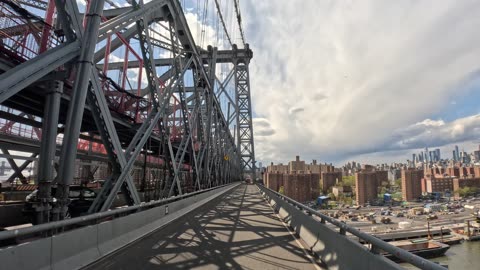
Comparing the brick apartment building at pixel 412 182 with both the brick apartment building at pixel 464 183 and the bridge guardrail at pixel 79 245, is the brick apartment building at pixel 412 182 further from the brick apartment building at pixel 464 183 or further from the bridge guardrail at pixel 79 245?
the bridge guardrail at pixel 79 245

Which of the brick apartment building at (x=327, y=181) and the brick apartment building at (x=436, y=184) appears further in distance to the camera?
the brick apartment building at (x=327, y=181)

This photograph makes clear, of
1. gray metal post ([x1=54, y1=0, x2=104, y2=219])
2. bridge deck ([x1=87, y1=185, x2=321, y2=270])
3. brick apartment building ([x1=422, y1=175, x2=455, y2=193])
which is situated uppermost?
gray metal post ([x1=54, y1=0, x2=104, y2=219])

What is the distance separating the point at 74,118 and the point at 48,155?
1.33 m

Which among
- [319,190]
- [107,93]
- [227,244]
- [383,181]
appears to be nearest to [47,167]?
[227,244]

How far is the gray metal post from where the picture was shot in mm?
6699

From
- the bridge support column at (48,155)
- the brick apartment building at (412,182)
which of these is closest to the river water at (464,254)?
the brick apartment building at (412,182)

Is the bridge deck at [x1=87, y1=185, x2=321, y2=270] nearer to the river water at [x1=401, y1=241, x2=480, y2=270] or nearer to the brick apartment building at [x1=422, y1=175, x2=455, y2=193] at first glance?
the river water at [x1=401, y1=241, x2=480, y2=270]

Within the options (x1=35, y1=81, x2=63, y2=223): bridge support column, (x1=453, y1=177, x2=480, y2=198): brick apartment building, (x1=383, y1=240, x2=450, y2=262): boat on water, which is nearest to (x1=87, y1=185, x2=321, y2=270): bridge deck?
(x1=35, y1=81, x2=63, y2=223): bridge support column

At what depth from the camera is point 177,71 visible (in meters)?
15.9

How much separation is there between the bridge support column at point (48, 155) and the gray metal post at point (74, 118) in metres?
0.26

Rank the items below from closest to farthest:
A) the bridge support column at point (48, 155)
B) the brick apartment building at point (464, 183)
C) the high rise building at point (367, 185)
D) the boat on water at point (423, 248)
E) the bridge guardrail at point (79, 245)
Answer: the bridge guardrail at point (79, 245)
the bridge support column at point (48, 155)
the boat on water at point (423, 248)
the high rise building at point (367, 185)
the brick apartment building at point (464, 183)

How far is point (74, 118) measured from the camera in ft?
22.7

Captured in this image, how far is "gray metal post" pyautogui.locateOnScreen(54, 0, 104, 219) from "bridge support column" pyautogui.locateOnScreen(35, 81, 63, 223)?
0.26m

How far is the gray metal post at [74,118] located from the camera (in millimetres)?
6699
